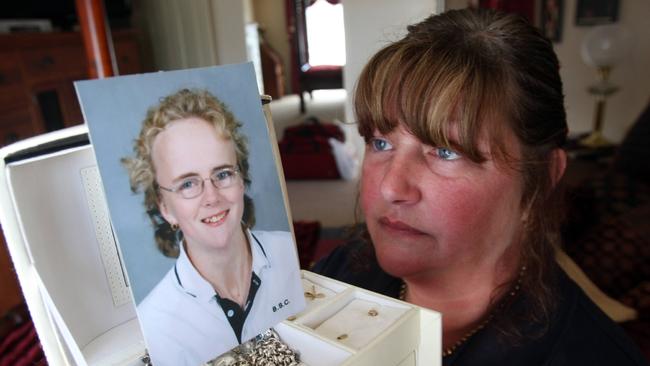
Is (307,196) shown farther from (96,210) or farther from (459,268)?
(96,210)

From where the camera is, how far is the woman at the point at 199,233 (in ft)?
1.33

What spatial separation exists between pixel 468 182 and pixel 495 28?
0.22m

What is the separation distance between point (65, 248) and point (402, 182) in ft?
1.33

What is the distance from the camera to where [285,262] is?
500 millimetres

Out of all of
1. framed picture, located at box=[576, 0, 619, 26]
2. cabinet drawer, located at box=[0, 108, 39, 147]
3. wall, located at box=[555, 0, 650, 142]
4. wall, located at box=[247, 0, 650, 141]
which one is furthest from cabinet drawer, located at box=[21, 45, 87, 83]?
framed picture, located at box=[576, 0, 619, 26]

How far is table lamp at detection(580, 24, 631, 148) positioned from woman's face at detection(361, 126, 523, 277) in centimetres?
246

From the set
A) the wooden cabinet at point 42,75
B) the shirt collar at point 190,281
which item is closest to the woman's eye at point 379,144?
the shirt collar at point 190,281

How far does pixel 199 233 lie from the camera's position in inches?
17.1

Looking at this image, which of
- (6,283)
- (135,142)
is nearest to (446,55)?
(135,142)

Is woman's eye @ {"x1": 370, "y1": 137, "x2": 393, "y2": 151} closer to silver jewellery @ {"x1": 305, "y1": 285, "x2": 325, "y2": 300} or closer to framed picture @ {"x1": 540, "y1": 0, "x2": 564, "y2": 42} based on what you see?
silver jewellery @ {"x1": 305, "y1": 285, "x2": 325, "y2": 300}

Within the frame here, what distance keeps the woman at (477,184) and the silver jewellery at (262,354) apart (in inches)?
9.8

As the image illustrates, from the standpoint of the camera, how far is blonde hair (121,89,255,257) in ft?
1.29

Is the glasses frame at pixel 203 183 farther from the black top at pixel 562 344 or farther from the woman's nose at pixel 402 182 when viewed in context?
the black top at pixel 562 344

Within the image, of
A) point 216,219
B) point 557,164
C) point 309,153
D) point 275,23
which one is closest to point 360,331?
point 216,219
